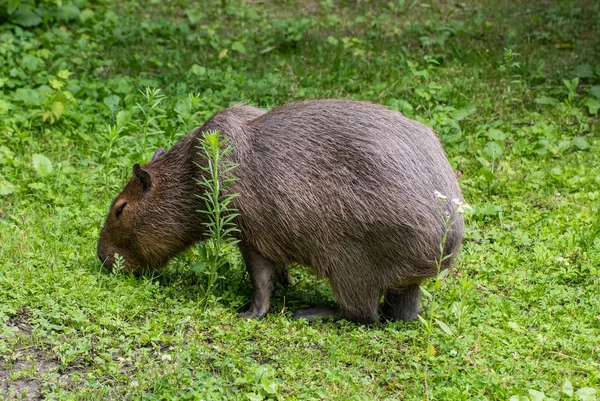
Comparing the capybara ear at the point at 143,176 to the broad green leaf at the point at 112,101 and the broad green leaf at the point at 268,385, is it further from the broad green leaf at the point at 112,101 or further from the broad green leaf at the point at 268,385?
the broad green leaf at the point at 112,101

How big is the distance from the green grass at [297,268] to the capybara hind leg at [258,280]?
3.7 inches

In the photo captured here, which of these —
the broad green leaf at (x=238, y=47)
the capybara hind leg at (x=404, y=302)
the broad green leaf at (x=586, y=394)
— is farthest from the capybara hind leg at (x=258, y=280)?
the broad green leaf at (x=238, y=47)

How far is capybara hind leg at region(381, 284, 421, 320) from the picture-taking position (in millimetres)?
5395

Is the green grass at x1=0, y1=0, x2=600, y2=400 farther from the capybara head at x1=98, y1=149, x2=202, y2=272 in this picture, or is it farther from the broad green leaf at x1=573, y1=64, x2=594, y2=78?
the capybara head at x1=98, y1=149, x2=202, y2=272

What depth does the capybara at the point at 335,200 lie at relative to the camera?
506cm

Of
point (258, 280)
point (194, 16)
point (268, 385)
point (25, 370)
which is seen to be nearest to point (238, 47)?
point (194, 16)

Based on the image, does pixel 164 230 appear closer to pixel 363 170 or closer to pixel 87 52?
pixel 363 170

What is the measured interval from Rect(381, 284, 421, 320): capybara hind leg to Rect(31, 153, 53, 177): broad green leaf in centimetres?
288

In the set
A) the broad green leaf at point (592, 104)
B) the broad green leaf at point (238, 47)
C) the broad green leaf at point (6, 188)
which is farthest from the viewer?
the broad green leaf at point (238, 47)

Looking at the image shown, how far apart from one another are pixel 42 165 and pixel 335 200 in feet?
8.99

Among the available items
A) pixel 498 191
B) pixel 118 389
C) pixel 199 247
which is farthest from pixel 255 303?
pixel 498 191

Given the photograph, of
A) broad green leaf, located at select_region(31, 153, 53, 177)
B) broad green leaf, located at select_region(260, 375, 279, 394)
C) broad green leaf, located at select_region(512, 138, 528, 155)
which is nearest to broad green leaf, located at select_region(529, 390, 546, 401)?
→ broad green leaf, located at select_region(260, 375, 279, 394)

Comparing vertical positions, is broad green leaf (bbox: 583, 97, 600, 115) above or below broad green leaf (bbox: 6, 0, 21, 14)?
below

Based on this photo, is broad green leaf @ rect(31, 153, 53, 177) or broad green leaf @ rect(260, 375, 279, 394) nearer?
broad green leaf @ rect(260, 375, 279, 394)
